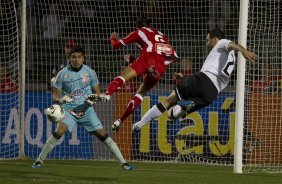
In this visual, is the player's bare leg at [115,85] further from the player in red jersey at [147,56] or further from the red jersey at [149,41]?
the red jersey at [149,41]

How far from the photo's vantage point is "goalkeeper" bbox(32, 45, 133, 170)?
44.4 feet

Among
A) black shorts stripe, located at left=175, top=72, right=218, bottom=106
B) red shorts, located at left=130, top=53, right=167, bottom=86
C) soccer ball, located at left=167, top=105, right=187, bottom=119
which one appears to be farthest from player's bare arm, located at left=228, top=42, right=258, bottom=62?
red shorts, located at left=130, top=53, right=167, bottom=86

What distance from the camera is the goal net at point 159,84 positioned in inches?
652

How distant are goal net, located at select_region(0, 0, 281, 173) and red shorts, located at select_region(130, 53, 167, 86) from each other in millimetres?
2524

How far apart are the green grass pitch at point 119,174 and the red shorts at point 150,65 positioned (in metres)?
1.65

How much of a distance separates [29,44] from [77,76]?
5.25m

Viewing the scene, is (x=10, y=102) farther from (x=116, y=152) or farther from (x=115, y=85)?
(x=116, y=152)

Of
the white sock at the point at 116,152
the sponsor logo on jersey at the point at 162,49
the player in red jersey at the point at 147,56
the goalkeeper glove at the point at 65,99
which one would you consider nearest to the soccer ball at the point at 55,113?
the goalkeeper glove at the point at 65,99

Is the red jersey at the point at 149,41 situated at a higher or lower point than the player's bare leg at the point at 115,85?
higher

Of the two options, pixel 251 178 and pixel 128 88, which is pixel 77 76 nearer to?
pixel 251 178

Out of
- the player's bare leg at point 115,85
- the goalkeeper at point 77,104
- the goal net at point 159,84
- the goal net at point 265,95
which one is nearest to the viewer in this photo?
the player's bare leg at point 115,85

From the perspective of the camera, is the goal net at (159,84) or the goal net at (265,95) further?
the goal net at (159,84)

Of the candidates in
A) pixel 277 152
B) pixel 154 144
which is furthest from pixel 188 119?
pixel 277 152

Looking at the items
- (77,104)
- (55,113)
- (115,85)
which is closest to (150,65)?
(115,85)
